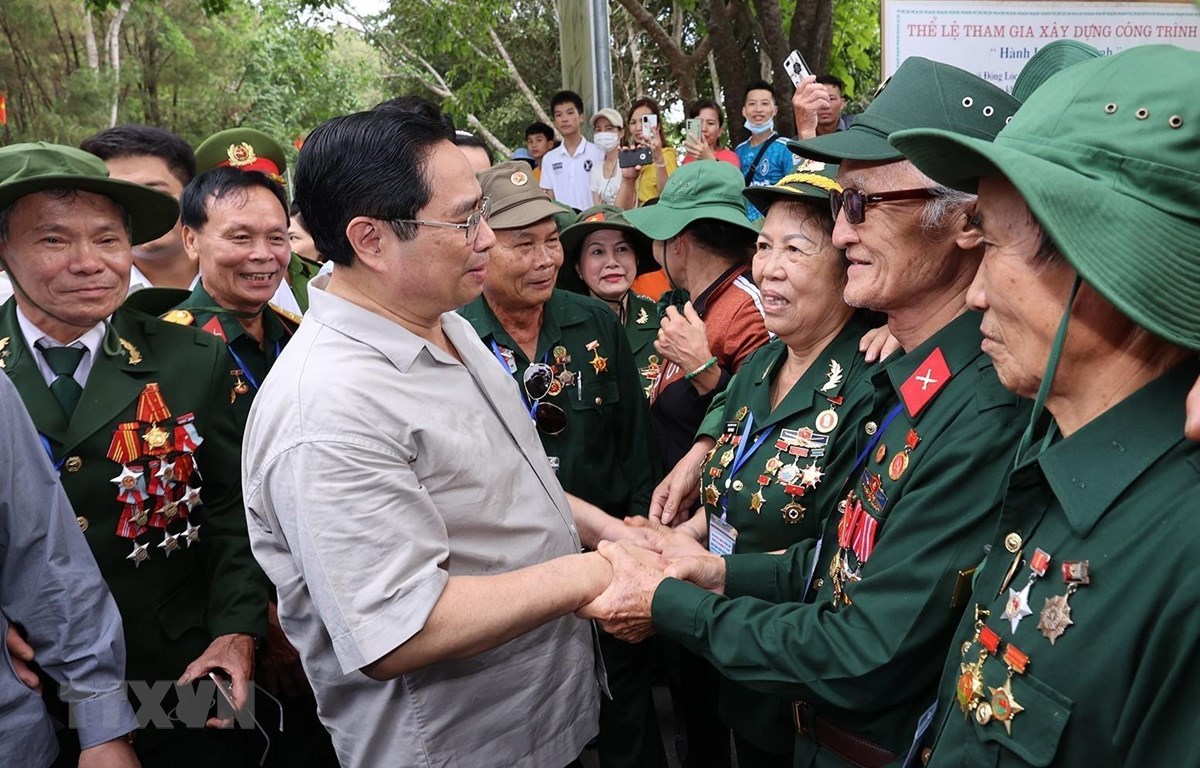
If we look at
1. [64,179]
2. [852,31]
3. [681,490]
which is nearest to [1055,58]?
[681,490]

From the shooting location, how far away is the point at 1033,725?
1.41 meters

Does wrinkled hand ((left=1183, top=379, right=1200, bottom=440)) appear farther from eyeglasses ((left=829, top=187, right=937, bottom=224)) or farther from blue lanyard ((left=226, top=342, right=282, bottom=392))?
blue lanyard ((left=226, top=342, right=282, bottom=392))

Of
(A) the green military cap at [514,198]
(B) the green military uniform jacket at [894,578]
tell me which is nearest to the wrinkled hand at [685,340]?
(A) the green military cap at [514,198]

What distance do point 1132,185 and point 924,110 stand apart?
3.43 feet

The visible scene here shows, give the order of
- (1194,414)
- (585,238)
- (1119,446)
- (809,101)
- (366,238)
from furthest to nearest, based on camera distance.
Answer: (809,101), (585,238), (366,238), (1119,446), (1194,414)

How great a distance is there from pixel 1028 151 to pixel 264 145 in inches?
193

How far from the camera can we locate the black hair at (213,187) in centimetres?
387

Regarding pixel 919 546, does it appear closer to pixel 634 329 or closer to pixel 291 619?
pixel 291 619

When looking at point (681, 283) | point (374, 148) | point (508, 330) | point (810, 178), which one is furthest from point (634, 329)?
point (374, 148)

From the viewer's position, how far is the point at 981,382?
77.0 inches

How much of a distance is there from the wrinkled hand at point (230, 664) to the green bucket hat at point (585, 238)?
8.40 ft

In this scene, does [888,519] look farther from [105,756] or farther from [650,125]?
[650,125]

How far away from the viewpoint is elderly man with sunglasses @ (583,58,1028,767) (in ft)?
6.18

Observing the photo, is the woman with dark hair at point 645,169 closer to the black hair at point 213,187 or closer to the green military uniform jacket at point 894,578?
the black hair at point 213,187
